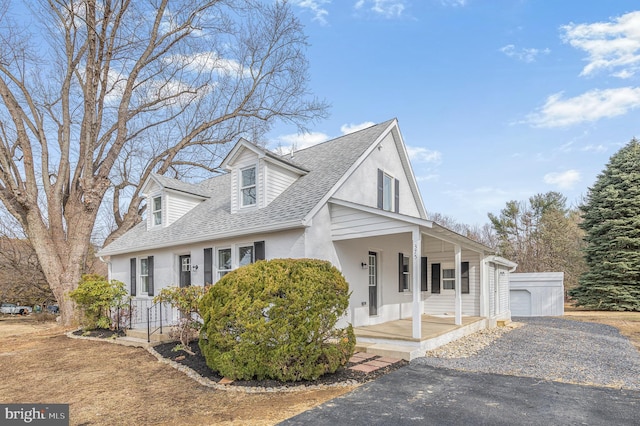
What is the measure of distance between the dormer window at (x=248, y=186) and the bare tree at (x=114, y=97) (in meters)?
7.84

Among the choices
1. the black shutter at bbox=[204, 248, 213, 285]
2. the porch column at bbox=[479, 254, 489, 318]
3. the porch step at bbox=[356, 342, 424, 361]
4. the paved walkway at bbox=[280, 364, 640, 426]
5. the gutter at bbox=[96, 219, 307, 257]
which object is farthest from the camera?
the porch column at bbox=[479, 254, 489, 318]

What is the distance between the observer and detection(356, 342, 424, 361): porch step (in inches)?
293

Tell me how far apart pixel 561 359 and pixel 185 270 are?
34.5ft

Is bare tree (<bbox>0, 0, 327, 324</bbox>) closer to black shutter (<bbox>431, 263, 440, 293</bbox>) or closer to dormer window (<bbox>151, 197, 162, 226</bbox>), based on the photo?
dormer window (<bbox>151, 197, 162, 226</bbox>)

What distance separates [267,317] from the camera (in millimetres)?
6234

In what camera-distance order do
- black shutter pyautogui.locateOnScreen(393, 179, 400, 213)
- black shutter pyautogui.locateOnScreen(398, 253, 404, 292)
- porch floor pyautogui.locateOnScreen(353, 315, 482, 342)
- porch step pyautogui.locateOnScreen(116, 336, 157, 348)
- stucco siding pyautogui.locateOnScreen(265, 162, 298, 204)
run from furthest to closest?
1. black shutter pyautogui.locateOnScreen(393, 179, 400, 213)
2. black shutter pyautogui.locateOnScreen(398, 253, 404, 292)
3. stucco siding pyautogui.locateOnScreen(265, 162, 298, 204)
4. porch step pyautogui.locateOnScreen(116, 336, 157, 348)
5. porch floor pyautogui.locateOnScreen(353, 315, 482, 342)

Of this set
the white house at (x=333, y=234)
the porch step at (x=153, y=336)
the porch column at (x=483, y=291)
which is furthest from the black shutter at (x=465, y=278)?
the porch step at (x=153, y=336)

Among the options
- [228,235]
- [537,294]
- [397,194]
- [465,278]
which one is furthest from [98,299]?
[537,294]

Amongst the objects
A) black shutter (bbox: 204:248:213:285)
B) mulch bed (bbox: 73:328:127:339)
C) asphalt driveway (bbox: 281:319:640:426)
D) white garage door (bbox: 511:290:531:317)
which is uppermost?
black shutter (bbox: 204:248:213:285)

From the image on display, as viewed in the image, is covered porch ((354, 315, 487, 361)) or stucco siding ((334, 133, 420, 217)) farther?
stucco siding ((334, 133, 420, 217))

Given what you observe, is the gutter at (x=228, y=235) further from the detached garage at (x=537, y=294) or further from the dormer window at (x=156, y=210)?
the detached garage at (x=537, y=294)

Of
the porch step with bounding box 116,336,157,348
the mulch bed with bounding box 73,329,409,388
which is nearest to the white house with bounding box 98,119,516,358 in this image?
the mulch bed with bounding box 73,329,409,388

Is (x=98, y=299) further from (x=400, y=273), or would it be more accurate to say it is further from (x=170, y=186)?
(x=400, y=273)

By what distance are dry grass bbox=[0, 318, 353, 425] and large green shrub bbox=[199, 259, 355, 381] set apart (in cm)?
48
